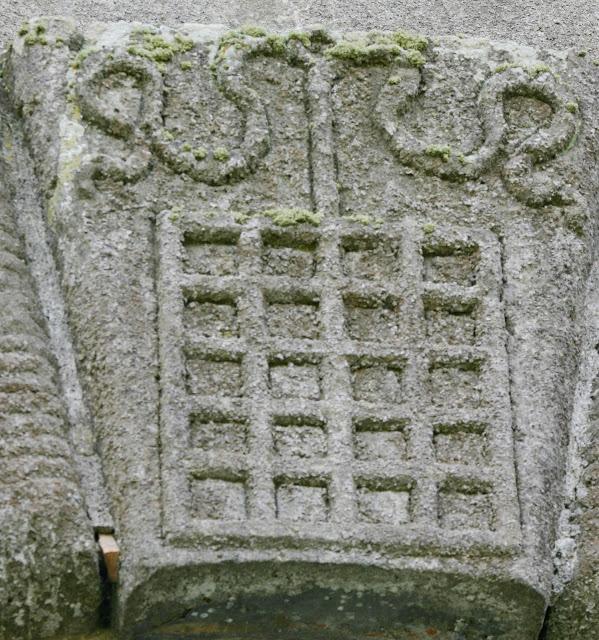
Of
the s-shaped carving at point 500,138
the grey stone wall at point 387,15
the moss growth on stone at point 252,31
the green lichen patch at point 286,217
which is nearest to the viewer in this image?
the green lichen patch at point 286,217

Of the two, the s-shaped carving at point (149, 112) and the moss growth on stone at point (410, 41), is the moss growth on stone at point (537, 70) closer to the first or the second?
the moss growth on stone at point (410, 41)

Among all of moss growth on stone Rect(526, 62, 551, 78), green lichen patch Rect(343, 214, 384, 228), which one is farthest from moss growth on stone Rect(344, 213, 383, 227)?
moss growth on stone Rect(526, 62, 551, 78)

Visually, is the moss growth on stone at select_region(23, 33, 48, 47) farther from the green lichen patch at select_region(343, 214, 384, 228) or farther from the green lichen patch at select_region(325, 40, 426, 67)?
the green lichen patch at select_region(343, 214, 384, 228)

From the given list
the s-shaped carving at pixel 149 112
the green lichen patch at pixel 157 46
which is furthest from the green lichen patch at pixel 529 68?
the green lichen patch at pixel 157 46

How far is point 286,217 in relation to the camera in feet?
8.39

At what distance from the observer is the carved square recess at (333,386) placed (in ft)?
7.39

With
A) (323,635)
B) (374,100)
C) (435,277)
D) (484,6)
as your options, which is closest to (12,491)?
(323,635)


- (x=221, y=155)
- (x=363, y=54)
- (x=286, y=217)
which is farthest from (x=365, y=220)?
(x=363, y=54)

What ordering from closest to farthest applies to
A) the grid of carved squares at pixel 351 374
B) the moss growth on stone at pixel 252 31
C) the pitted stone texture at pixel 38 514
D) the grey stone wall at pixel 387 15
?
the pitted stone texture at pixel 38 514 → the grid of carved squares at pixel 351 374 → the moss growth on stone at pixel 252 31 → the grey stone wall at pixel 387 15

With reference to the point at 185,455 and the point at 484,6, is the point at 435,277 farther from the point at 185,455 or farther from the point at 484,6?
the point at 484,6

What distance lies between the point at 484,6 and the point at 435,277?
2.78 feet

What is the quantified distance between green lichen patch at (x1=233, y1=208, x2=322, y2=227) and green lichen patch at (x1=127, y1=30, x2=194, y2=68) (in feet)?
1.11

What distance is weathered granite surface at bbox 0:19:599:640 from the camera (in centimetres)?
223

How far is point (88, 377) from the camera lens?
240cm
